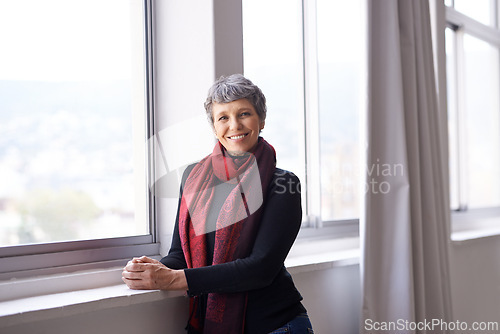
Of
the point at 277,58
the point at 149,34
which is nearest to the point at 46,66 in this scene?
the point at 149,34

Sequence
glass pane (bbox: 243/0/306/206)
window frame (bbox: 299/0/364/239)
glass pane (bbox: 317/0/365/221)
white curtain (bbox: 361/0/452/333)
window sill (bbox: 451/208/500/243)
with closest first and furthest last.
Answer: white curtain (bbox: 361/0/452/333) → glass pane (bbox: 243/0/306/206) → window frame (bbox: 299/0/364/239) → glass pane (bbox: 317/0/365/221) → window sill (bbox: 451/208/500/243)

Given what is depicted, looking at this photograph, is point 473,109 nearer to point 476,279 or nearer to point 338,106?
point 476,279

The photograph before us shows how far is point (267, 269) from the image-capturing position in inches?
50.4

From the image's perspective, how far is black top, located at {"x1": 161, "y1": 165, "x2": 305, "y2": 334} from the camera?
1.26 metres

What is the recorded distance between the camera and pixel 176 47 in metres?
1.72

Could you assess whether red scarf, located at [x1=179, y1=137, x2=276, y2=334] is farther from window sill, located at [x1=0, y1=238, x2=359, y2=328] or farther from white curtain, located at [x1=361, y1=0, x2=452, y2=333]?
white curtain, located at [x1=361, y1=0, x2=452, y2=333]

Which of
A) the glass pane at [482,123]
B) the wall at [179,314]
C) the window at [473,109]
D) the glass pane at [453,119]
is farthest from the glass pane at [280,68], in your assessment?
the glass pane at [482,123]

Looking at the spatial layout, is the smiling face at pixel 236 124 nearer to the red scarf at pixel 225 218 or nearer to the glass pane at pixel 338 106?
the red scarf at pixel 225 218

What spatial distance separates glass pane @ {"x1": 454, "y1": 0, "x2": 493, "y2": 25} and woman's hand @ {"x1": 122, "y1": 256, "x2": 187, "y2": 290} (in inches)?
113

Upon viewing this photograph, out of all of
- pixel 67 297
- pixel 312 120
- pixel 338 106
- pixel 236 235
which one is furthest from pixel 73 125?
pixel 338 106

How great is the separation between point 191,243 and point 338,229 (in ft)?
3.99

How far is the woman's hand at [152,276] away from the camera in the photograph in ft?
4.17

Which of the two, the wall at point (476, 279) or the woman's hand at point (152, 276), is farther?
the wall at point (476, 279)

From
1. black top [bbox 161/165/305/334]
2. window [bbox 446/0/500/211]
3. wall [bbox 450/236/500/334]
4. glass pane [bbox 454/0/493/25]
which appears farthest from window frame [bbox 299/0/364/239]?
glass pane [bbox 454/0/493/25]
